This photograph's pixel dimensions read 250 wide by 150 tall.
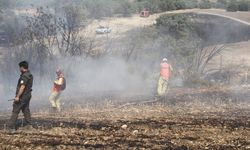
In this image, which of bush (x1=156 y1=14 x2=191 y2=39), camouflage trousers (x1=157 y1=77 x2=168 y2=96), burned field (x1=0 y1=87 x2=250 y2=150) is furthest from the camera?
bush (x1=156 y1=14 x2=191 y2=39)

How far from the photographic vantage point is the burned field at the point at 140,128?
32.2 ft

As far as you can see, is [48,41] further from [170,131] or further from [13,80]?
[170,131]

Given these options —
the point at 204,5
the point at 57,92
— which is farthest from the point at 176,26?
the point at 204,5

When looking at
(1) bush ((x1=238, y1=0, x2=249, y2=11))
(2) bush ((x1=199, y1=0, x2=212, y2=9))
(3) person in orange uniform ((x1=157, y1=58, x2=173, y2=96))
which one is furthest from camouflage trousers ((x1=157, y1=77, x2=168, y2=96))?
(2) bush ((x1=199, y1=0, x2=212, y2=9))

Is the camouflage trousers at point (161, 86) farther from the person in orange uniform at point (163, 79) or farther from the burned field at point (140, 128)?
the burned field at point (140, 128)

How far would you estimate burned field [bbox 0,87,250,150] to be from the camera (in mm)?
9828

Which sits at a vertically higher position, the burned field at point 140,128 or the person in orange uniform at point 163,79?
the person in orange uniform at point 163,79

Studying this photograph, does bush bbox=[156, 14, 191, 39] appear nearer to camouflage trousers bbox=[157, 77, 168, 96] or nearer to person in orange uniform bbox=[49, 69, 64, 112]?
camouflage trousers bbox=[157, 77, 168, 96]

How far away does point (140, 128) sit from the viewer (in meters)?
11.3

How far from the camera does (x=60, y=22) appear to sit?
23250mm

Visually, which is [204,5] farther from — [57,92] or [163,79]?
[57,92]

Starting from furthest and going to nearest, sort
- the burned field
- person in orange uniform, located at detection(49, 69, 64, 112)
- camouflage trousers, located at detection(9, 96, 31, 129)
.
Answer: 1. person in orange uniform, located at detection(49, 69, 64, 112)
2. camouflage trousers, located at detection(9, 96, 31, 129)
3. the burned field

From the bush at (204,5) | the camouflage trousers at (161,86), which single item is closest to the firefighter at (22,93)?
the camouflage trousers at (161,86)

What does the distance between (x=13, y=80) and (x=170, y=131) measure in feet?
43.2
